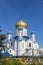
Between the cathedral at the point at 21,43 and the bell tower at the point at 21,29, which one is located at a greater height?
the bell tower at the point at 21,29

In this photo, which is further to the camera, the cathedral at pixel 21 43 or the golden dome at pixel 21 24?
the golden dome at pixel 21 24

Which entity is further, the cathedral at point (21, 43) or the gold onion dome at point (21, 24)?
the gold onion dome at point (21, 24)

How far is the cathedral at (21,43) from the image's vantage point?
49.3m

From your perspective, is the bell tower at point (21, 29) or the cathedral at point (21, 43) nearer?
the cathedral at point (21, 43)

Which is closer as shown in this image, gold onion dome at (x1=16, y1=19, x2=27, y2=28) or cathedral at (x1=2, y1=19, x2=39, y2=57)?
cathedral at (x1=2, y1=19, x2=39, y2=57)

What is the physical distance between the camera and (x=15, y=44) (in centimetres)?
5003

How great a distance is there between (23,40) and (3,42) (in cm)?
3663

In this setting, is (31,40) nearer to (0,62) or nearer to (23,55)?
(23,55)

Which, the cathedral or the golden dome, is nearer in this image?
the cathedral

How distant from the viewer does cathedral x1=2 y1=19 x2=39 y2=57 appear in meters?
49.3

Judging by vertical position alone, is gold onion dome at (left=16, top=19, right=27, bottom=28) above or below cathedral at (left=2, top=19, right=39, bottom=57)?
above

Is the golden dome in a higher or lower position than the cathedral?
higher

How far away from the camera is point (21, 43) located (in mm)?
49906

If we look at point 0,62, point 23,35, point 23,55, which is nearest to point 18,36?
point 23,35
